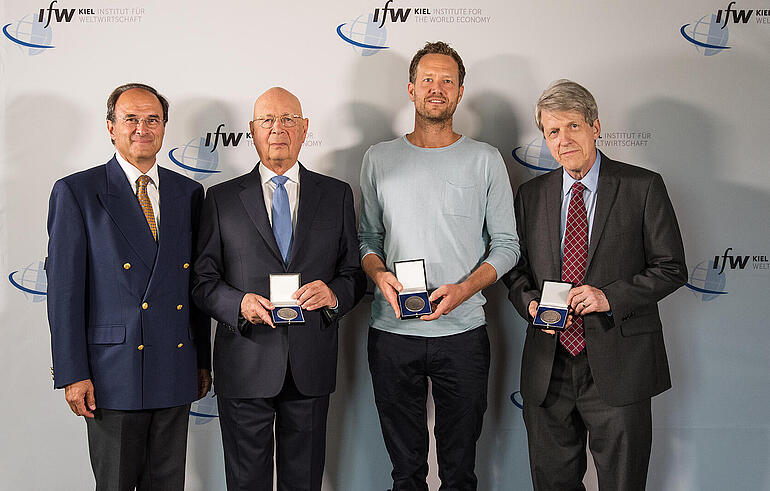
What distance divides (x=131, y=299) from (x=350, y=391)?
1.14 m

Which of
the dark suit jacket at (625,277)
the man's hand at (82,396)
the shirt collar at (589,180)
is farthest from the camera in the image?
the shirt collar at (589,180)

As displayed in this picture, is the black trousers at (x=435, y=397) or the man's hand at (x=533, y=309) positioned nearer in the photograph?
the man's hand at (x=533, y=309)

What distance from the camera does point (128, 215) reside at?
212 centimetres

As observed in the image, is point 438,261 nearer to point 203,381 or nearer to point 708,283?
point 203,381

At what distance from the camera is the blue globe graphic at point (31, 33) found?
2807 mm

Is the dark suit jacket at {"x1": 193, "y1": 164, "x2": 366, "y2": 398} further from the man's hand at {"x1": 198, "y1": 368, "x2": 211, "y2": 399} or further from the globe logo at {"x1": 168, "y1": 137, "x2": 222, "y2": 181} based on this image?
the globe logo at {"x1": 168, "y1": 137, "x2": 222, "y2": 181}

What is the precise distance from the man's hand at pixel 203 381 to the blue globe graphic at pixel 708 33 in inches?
99.4

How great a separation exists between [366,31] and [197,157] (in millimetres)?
943

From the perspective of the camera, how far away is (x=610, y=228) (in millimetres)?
2199

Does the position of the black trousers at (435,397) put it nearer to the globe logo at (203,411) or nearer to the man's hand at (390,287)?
the man's hand at (390,287)

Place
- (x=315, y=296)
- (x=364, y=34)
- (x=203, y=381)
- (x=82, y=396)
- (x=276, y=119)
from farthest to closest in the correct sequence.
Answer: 1. (x=364, y=34)
2. (x=203, y=381)
3. (x=276, y=119)
4. (x=315, y=296)
5. (x=82, y=396)

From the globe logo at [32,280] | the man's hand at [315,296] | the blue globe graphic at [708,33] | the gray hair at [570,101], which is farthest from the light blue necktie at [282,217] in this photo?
the blue globe graphic at [708,33]

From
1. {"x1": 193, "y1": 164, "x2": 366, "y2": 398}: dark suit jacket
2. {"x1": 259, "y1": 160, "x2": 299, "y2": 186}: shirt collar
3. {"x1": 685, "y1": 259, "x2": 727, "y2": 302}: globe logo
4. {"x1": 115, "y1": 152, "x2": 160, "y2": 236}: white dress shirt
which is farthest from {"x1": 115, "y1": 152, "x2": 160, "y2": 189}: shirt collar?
{"x1": 685, "y1": 259, "x2": 727, "y2": 302}: globe logo

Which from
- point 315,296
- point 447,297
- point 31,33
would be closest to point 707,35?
point 447,297
